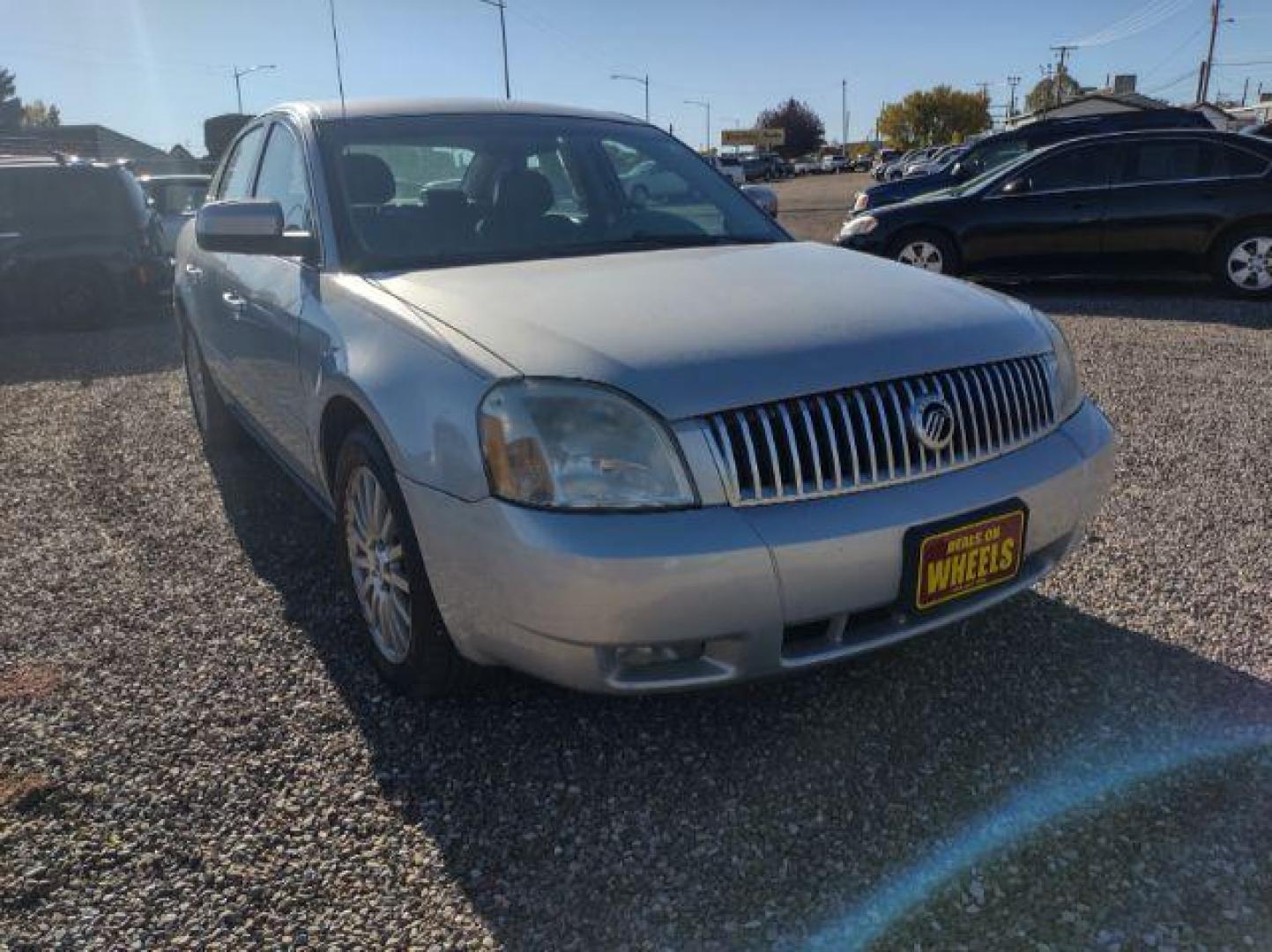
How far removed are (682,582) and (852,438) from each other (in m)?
0.52

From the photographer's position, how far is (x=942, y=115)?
90.6 meters

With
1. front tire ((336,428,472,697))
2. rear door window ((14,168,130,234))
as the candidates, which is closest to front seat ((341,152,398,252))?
front tire ((336,428,472,697))

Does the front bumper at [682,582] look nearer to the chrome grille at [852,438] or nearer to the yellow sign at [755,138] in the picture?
the chrome grille at [852,438]

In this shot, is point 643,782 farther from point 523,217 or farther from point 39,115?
point 39,115

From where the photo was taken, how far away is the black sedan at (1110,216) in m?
8.86

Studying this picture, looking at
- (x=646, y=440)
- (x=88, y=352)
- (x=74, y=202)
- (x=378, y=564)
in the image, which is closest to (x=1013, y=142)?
(x=74, y=202)

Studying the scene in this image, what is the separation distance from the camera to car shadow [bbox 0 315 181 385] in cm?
785

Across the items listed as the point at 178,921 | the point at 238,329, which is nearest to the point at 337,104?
the point at 238,329

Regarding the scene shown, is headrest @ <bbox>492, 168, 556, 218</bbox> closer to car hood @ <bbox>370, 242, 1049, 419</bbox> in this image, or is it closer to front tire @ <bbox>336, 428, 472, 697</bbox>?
car hood @ <bbox>370, 242, 1049, 419</bbox>

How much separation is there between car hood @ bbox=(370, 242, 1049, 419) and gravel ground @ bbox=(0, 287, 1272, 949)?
923 millimetres

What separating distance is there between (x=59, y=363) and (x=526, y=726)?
7.24 meters

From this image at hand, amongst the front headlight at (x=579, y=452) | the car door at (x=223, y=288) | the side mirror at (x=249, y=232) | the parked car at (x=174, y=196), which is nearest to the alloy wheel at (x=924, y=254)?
the car door at (x=223, y=288)

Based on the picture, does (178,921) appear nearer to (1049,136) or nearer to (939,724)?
(939,724)

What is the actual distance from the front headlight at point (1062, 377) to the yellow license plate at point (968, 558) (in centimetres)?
49
